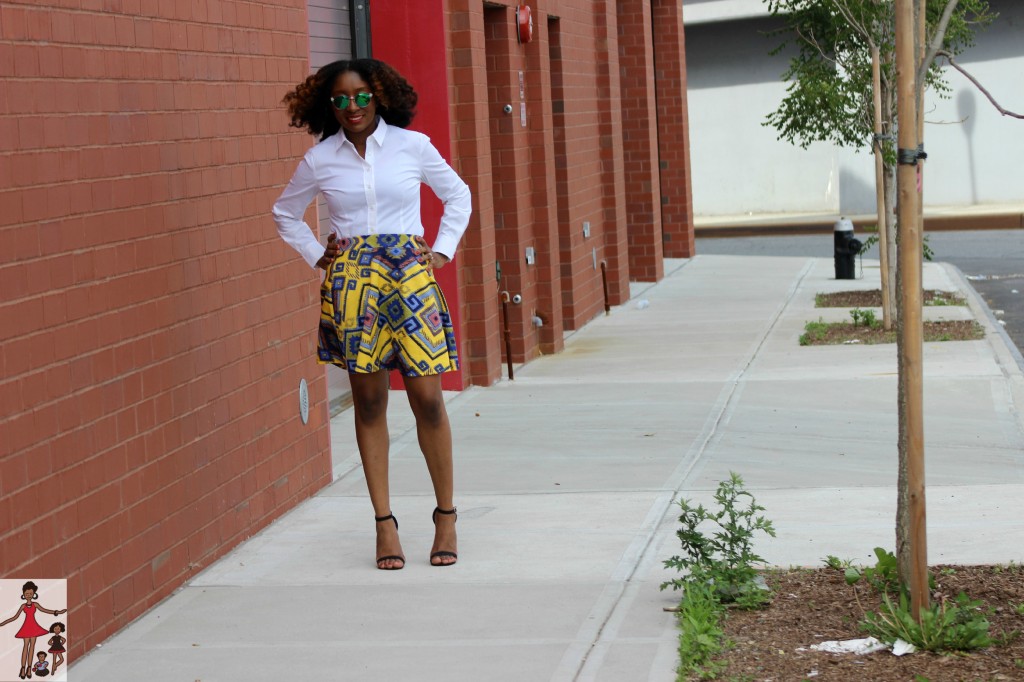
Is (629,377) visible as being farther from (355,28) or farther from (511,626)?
(511,626)

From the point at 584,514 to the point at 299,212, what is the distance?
1878mm

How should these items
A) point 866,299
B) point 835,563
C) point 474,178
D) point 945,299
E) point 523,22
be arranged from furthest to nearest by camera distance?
point 866,299 → point 945,299 → point 523,22 → point 474,178 → point 835,563

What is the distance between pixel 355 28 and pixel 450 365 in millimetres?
5048

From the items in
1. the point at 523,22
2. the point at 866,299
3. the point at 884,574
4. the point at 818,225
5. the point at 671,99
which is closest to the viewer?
the point at 884,574

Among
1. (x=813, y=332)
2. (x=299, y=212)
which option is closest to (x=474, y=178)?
(x=813, y=332)

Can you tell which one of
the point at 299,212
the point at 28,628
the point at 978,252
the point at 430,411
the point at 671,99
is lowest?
the point at 978,252

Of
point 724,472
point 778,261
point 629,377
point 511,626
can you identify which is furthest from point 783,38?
point 511,626

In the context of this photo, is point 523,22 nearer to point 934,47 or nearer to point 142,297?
point 142,297

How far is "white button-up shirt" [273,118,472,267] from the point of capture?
5.87m

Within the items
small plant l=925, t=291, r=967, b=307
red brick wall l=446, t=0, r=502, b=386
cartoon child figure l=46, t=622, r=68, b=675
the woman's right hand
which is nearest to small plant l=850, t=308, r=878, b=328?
small plant l=925, t=291, r=967, b=307

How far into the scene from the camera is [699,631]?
4957mm

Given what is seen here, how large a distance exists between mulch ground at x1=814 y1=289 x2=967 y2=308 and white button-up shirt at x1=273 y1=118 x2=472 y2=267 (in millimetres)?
9729

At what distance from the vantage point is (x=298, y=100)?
6.03 metres

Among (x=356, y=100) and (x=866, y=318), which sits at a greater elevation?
(x=356, y=100)
